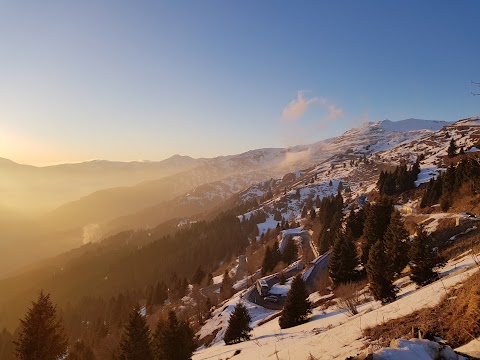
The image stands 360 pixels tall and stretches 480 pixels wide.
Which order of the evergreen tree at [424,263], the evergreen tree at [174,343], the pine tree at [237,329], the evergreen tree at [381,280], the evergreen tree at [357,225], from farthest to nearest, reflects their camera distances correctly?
the evergreen tree at [357,225] < the pine tree at [237,329] < the evergreen tree at [174,343] < the evergreen tree at [424,263] < the evergreen tree at [381,280]

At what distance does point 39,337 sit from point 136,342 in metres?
13.6

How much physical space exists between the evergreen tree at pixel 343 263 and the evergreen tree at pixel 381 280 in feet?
47.3

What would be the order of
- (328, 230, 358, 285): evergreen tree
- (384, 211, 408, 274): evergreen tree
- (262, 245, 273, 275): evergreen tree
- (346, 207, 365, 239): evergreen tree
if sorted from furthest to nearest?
(262, 245, 273, 275): evergreen tree → (346, 207, 365, 239): evergreen tree → (328, 230, 358, 285): evergreen tree → (384, 211, 408, 274): evergreen tree

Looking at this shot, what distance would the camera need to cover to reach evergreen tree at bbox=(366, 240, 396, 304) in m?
26.3

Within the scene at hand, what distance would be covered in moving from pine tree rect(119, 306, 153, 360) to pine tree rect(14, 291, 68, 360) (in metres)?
11.2

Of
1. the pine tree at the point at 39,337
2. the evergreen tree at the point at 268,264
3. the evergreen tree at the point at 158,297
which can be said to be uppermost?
the pine tree at the point at 39,337

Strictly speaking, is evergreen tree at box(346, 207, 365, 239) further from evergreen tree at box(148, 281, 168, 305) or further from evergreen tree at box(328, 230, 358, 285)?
evergreen tree at box(148, 281, 168, 305)

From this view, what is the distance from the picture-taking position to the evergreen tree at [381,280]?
26297 mm

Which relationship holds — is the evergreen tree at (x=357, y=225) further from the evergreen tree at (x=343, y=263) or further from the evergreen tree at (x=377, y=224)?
the evergreen tree at (x=343, y=263)

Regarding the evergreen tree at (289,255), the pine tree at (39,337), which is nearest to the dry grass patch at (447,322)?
the pine tree at (39,337)

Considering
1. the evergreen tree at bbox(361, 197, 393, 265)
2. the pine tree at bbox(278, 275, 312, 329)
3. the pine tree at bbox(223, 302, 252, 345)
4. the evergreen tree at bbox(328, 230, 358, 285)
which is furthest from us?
the evergreen tree at bbox(361, 197, 393, 265)

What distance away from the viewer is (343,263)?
44.8 meters

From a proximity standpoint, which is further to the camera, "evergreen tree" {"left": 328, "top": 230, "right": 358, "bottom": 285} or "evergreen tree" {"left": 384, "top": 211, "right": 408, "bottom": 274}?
"evergreen tree" {"left": 328, "top": 230, "right": 358, "bottom": 285}

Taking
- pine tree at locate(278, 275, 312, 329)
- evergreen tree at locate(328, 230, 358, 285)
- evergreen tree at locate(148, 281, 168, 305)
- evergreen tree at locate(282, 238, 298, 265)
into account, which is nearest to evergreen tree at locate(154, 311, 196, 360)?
pine tree at locate(278, 275, 312, 329)
